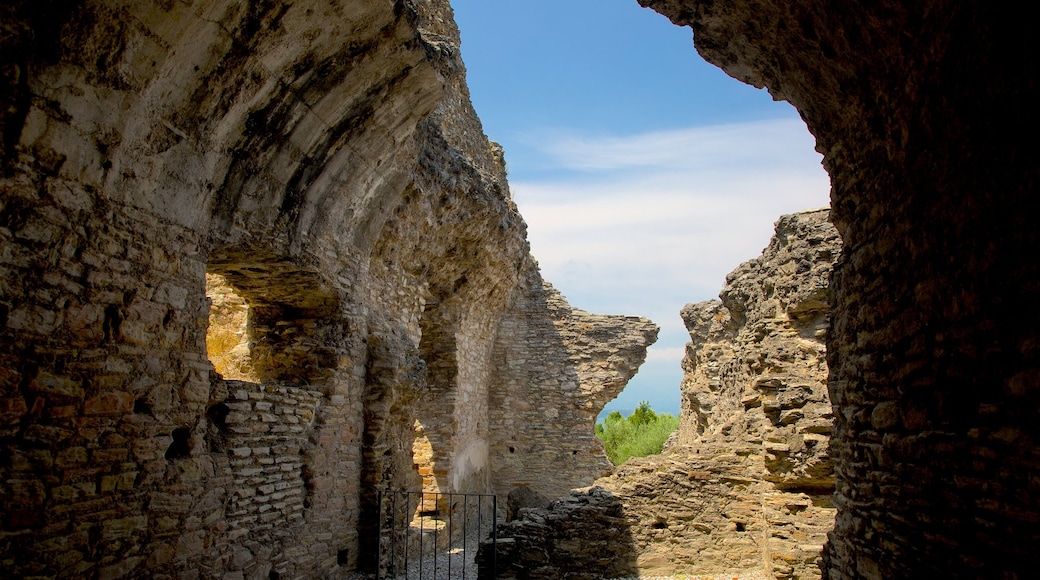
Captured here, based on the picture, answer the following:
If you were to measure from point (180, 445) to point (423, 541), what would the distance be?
18.8 ft

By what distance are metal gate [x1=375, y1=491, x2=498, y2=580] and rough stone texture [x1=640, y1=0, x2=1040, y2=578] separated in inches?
169

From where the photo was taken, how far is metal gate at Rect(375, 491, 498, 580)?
8.25 meters

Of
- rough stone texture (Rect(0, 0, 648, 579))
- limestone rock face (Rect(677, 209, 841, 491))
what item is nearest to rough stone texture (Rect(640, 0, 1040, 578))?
limestone rock face (Rect(677, 209, 841, 491))

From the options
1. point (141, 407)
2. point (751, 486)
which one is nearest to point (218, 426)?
point (141, 407)

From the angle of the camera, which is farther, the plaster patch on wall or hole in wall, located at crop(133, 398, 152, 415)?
the plaster patch on wall

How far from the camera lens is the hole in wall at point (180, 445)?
529cm

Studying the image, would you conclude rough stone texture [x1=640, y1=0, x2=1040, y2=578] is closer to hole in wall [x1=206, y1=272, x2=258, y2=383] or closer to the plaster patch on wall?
hole in wall [x1=206, y1=272, x2=258, y2=383]

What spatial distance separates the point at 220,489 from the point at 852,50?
19.1ft

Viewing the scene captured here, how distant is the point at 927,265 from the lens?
3297 millimetres

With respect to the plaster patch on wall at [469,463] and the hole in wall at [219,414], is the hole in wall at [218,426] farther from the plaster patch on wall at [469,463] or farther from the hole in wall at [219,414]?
the plaster patch on wall at [469,463]

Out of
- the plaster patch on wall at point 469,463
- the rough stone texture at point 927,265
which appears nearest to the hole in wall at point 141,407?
the rough stone texture at point 927,265

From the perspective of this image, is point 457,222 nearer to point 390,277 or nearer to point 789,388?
point 390,277

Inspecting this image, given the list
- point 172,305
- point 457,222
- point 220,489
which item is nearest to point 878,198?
point 172,305

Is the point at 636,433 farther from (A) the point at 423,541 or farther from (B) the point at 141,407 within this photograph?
(B) the point at 141,407
